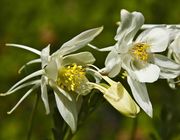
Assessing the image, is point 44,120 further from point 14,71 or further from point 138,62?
point 138,62

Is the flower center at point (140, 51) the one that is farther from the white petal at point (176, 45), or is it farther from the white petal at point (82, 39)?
the white petal at point (82, 39)

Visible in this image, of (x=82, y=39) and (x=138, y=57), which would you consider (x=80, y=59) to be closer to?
(x=82, y=39)

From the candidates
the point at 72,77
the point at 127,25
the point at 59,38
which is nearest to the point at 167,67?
the point at 127,25

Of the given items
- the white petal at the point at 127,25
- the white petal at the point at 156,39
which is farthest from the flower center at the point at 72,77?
the white petal at the point at 156,39

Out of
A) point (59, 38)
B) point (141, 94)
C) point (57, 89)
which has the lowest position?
point (59, 38)

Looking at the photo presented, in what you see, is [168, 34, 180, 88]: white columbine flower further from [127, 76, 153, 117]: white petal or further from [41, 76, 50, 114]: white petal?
[41, 76, 50, 114]: white petal

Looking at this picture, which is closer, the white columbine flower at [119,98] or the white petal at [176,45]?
the white columbine flower at [119,98]
